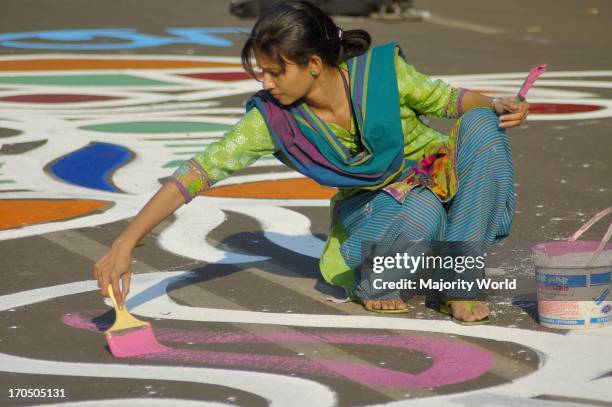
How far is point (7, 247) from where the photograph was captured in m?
6.11

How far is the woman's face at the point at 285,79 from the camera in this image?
4586 mm

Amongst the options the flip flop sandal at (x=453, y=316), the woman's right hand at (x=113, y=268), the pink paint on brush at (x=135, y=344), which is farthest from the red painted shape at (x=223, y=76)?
the woman's right hand at (x=113, y=268)

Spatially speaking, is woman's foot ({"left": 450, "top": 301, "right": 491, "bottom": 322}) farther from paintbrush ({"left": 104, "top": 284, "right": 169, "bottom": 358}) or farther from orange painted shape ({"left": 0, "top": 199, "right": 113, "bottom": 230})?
orange painted shape ({"left": 0, "top": 199, "right": 113, "bottom": 230})

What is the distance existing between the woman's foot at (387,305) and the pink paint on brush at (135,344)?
0.87 meters

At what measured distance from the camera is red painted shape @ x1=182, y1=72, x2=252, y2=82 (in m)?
13.2

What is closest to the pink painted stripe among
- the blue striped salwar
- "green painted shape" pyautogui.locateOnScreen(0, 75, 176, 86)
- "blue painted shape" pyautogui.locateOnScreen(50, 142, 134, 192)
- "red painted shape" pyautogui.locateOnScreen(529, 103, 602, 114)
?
the blue striped salwar

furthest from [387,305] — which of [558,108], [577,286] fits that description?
[558,108]

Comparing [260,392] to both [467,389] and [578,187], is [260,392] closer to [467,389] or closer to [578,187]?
[467,389]

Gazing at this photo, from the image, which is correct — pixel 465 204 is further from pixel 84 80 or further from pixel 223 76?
pixel 84 80

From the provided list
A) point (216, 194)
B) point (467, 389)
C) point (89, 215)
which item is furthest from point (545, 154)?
point (467, 389)

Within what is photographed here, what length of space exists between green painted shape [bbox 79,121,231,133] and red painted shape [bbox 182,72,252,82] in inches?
115

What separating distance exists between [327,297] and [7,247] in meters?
1.89

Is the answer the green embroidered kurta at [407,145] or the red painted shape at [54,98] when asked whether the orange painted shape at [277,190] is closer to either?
the green embroidered kurta at [407,145]

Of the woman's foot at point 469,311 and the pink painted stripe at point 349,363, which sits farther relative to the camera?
the woman's foot at point 469,311
